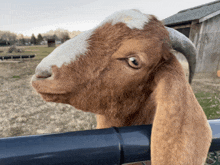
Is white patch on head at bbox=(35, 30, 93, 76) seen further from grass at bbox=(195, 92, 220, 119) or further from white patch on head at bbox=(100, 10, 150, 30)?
grass at bbox=(195, 92, 220, 119)

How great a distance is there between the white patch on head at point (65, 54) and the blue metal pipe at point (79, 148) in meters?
0.31

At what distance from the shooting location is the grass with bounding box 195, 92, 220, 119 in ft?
10.8

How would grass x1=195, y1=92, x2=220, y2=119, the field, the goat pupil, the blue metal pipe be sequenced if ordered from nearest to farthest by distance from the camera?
1. the blue metal pipe
2. the goat pupil
3. the field
4. grass x1=195, y1=92, x2=220, y2=119

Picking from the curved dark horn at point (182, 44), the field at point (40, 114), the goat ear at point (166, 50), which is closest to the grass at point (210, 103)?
the field at point (40, 114)

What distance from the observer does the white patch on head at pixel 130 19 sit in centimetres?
71

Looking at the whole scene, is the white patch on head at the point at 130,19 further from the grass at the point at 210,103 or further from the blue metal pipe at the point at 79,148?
the grass at the point at 210,103

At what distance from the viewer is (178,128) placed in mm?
603

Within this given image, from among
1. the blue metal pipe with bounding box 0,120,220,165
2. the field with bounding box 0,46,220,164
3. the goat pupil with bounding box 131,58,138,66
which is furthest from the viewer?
Answer: the field with bounding box 0,46,220,164

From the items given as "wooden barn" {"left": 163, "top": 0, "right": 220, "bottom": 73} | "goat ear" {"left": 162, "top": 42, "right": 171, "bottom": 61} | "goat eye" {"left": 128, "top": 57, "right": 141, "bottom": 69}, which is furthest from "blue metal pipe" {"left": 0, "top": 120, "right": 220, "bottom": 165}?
"wooden barn" {"left": 163, "top": 0, "right": 220, "bottom": 73}

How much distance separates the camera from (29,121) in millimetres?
3131

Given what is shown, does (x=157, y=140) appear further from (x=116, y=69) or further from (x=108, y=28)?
(x=108, y=28)

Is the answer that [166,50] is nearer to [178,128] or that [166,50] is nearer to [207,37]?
[178,128]

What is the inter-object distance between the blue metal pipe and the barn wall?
7646 millimetres

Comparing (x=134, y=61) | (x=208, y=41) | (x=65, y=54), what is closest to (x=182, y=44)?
(x=134, y=61)
